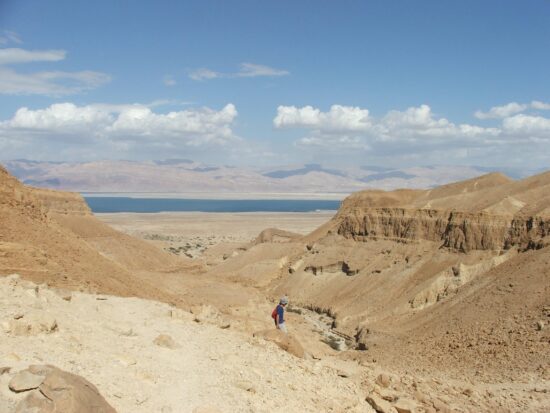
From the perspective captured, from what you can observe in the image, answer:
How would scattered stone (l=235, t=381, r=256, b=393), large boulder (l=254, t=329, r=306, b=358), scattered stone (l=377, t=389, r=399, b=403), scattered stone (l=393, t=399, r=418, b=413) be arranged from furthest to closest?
large boulder (l=254, t=329, r=306, b=358)
scattered stone (l=377, t=389, r=399, b=403)
scattered stone (l=393, t=399, r=418, b=413)
scattered stone (l=235, t=381, r=256, b=393)

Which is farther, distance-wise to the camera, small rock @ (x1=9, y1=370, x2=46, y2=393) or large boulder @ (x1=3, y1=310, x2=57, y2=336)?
large boulder @ (x1=3, y1=310, x2=57, y2=336)

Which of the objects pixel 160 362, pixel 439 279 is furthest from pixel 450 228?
pixel 160 362

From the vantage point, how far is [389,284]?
34.7m

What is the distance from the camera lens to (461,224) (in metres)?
33.8

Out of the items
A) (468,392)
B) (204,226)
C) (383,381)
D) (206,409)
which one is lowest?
(204,226)

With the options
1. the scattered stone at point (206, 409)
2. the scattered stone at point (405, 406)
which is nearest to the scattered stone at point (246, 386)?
the scattered stone at point (206, 409)

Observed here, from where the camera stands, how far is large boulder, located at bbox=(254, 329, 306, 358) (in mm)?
17344

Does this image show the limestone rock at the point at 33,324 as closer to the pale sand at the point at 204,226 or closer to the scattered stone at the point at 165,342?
the scattered stone at the point at 165,342

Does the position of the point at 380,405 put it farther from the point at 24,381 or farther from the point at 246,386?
the point at 24,381

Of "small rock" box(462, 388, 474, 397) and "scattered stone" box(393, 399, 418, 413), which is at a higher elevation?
"scattered stone" box(393, 399, 418, 413)

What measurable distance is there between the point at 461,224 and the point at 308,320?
10481 millimetres

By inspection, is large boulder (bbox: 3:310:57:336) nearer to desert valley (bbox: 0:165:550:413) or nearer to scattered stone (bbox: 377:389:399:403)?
desert valley (bbox: 0:165:550:413)

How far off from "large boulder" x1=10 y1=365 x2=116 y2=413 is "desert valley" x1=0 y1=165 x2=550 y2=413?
0.08 feet

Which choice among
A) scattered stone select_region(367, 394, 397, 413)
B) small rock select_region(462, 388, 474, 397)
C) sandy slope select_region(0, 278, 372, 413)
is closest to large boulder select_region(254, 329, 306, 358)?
sandy slope select_region(0, 278, 372, 413)
